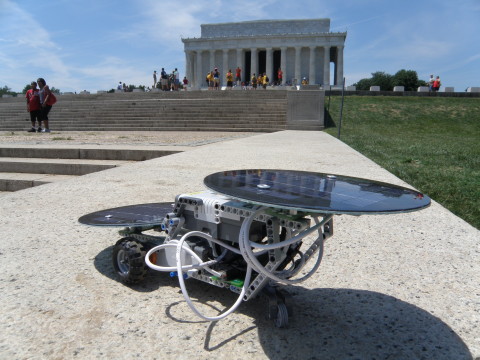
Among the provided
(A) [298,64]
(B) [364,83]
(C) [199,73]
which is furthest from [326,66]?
(B) [364,83]

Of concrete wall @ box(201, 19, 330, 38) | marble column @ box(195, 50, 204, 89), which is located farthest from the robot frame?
marble column @ box(195, 50, 204, 89)

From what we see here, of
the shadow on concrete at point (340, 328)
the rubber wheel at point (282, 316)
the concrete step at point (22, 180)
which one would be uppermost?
the rubber wheel at point (282, 316)

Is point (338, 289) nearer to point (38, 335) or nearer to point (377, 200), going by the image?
point (377, 200)

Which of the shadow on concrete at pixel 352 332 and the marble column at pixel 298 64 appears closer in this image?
the shadow on concrete at pixel 352 332

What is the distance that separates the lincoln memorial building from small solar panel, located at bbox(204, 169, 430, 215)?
59.5 metres

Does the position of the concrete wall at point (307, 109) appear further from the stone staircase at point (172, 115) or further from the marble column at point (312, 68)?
the marble column at point (312, 68)

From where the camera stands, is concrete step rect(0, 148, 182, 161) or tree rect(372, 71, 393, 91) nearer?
concrete step rect(0, 148, 182, 161)

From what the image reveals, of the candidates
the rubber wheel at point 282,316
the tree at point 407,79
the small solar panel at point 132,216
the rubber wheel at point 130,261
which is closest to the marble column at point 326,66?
the tree at point 407,79

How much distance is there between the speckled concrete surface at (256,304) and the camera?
→ 1604mm

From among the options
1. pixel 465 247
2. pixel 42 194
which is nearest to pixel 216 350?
pixel 465 247

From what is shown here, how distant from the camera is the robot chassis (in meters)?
1.67

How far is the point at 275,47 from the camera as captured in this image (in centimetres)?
6088

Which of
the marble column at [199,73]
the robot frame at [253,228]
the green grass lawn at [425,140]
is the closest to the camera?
the robot frame at [253,228]

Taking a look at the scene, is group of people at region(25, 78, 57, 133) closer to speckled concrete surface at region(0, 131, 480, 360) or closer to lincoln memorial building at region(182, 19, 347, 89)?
speckled concrete surface at region(0, 131, 480, 360)
